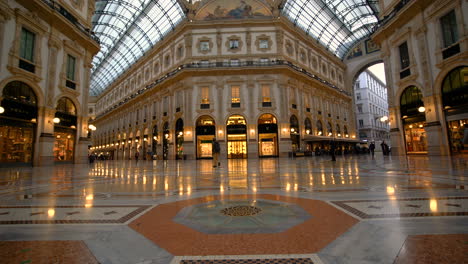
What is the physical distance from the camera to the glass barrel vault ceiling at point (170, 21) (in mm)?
31547

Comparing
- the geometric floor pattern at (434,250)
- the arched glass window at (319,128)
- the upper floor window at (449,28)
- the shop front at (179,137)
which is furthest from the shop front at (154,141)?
the geometric floor pattern at (434,250)

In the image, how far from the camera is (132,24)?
35.1 m

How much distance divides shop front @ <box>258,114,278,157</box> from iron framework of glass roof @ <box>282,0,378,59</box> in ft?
49.6

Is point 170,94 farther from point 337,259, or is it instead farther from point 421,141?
point 337,259

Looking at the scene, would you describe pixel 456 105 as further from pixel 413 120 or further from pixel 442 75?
pixel 413 120

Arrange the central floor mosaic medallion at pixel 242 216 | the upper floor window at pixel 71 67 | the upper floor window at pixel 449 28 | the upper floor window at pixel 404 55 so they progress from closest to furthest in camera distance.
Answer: the central floor mosaic medallion at pixel 242 216
the upper floor window at pixel 449 28
the upper floor window at pixel 404 55
the upper floor window at pixel 71 67

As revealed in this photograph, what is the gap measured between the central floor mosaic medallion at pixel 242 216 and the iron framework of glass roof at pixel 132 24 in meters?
32.9

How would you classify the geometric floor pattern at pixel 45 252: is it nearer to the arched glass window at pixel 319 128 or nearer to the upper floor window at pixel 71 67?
the upper floor window at pixel 71 67

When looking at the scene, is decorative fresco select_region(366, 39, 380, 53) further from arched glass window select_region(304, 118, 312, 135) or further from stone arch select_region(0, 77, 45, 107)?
stone arch select_region(0, 77, 45, 107)

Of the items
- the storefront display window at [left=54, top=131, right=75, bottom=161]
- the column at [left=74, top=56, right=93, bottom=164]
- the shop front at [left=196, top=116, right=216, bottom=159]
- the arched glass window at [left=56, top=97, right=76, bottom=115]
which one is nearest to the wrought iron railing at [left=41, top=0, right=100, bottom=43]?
the column at [left=74, top=56, right=93, bottom=164]

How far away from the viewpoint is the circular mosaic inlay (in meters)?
2.71

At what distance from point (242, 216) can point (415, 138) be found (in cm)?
2230

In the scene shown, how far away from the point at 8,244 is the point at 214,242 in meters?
1.69

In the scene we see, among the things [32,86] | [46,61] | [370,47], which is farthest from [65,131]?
[370,47]
